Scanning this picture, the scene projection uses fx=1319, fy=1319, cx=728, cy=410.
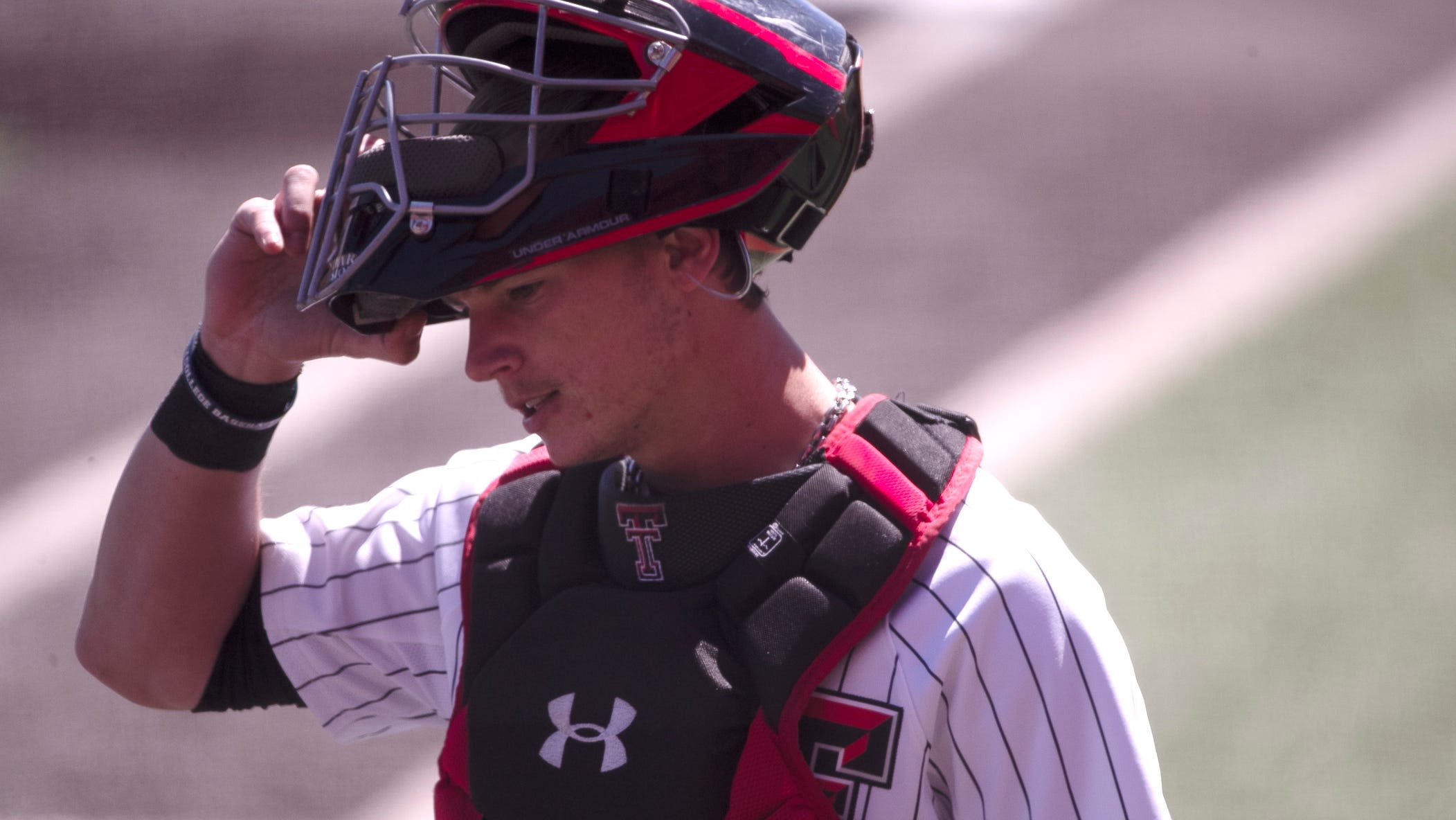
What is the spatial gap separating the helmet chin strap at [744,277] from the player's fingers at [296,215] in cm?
59

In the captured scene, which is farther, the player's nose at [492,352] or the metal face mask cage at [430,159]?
the player's nose at [492,352]

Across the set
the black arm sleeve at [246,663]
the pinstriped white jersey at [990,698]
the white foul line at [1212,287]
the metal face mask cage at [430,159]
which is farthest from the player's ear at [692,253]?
the white foul line at [1212,287]

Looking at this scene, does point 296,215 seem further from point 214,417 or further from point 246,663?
point 246,663

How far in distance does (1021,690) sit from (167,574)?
1267mm

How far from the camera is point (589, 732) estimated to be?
1714 mm

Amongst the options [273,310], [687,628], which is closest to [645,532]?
[687,628]

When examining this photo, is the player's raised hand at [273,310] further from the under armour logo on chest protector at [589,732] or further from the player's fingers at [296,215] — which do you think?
the under armour logo on chest protector at [589,732]

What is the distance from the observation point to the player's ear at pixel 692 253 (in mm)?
1758

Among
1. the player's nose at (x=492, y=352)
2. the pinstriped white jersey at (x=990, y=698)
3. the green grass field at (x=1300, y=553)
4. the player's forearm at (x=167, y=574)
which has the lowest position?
the green grass field at (x=1300, y=553)

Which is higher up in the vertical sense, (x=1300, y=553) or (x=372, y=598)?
(x=372, y=598)

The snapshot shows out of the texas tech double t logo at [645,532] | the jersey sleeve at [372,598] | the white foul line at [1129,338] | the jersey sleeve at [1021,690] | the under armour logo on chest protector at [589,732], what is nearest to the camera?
the jersey sleeve at [1021,690]

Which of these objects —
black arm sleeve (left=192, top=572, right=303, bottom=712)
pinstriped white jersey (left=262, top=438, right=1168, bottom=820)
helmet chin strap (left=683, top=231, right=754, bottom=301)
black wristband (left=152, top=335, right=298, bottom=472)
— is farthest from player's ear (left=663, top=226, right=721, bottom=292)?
black arm sleeve (left=192, top=572, right=303, bottom=712)

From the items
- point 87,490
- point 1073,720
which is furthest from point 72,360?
point 1073,720

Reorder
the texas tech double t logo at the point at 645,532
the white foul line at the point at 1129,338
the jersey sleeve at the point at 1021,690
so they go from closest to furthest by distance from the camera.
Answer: the jersey sleeve at the point at 1021,690, the texas tech double t logo at the point at 645,532, the white foul line at the point at 1129,338
